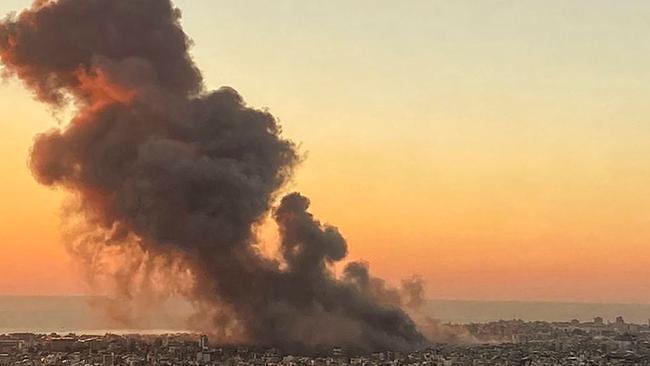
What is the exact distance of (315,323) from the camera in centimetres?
8769

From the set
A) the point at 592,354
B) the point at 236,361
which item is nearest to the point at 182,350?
the point at 236,361

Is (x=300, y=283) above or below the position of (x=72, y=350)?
above

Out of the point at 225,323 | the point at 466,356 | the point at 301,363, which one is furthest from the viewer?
the point at 225,323

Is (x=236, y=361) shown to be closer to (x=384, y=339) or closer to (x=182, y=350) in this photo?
(x=182, y=350)

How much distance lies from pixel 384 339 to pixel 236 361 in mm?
17423

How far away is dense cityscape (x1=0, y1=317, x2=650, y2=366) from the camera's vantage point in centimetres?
7756

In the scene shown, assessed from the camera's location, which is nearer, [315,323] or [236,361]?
[236,361]

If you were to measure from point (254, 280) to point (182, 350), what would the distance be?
8809 mm

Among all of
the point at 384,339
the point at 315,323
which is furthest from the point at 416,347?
the point at 315,323

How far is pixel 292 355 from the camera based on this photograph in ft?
267

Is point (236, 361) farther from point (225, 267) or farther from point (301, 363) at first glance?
point (225, 267)

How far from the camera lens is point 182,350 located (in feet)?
284

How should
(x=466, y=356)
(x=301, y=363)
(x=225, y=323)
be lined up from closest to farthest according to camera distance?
(x=301, y=363), (x=466, y=356), (x=225, y=323)

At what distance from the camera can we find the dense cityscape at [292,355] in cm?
7756
